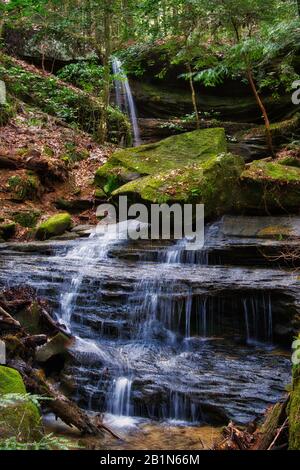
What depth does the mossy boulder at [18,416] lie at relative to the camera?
323 centimetres

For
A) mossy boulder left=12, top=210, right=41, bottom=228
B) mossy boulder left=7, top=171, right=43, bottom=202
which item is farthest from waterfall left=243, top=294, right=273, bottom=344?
mossy boulder left=7, top=171, right=43, bottom=202

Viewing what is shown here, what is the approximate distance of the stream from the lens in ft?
16.7

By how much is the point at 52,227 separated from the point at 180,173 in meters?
3.17

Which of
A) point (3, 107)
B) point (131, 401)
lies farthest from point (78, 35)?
point (131, 401)

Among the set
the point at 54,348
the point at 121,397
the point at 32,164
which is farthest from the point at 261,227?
the point at 32,164

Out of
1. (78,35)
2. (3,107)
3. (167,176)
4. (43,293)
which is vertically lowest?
(43,293)

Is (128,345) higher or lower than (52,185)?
lower

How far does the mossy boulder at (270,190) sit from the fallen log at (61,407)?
262 inches

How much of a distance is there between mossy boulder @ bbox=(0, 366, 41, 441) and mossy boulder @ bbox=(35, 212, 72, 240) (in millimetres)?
6435

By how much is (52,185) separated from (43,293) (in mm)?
5622

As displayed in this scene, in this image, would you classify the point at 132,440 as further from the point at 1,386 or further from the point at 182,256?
the point at 182,256

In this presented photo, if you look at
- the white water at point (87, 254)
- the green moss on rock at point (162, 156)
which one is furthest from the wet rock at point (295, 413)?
the green moss on rock at point (162, 156)

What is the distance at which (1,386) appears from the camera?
3.68 m

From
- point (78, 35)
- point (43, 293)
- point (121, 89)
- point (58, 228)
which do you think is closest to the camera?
point (43, 293)
